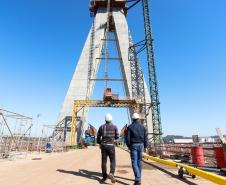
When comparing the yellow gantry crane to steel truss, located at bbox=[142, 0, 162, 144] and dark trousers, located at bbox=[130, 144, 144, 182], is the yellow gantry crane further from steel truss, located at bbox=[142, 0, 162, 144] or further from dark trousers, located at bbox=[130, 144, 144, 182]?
dark trousers, located at bbox=[130, 144, 144, 182]

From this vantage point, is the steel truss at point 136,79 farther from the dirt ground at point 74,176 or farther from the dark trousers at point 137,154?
the dark trousers at point 137,154

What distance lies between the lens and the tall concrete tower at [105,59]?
139 ft

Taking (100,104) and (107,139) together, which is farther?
(100,104)

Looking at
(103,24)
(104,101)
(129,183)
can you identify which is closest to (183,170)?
(129,183)

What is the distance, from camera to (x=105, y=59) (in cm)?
4728

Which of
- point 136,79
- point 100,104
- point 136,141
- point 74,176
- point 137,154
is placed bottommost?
point 74,176

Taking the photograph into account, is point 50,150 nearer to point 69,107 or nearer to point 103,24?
point 69,107

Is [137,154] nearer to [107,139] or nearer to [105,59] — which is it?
[107,139]

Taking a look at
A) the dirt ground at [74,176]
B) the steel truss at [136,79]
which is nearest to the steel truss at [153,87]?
the steel truss at [136,79]

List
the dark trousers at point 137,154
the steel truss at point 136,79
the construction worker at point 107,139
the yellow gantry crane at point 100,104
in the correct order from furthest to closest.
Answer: the steel truss at point 136,79, the yellow gantry crane at point 100,104, the construction worker at point 107,139, the dark trousers at point 137,154

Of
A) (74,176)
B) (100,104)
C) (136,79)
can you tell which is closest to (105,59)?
(136,79)

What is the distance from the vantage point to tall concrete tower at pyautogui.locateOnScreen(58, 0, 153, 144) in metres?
42.4

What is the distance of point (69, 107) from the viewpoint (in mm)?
41250

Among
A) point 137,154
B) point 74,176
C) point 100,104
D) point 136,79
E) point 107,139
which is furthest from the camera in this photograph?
point 136,79
